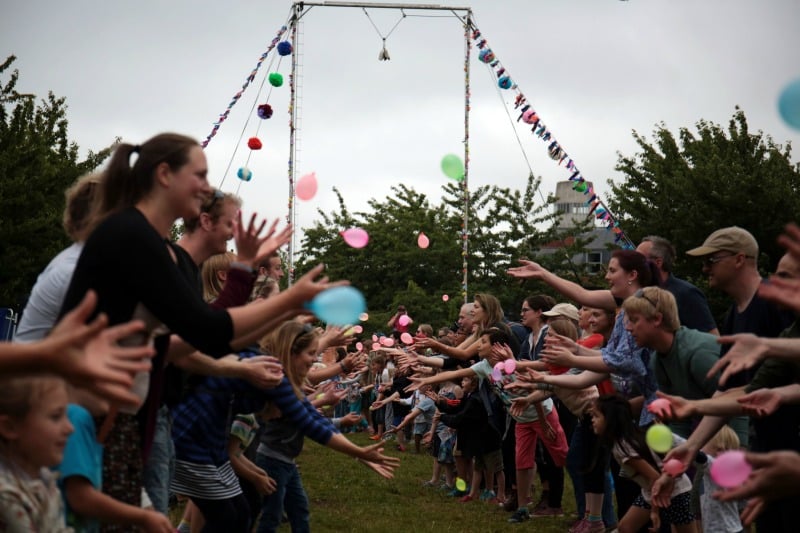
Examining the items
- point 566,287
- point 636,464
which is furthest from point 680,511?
point 566,287

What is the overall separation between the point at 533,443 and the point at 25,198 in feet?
54.9

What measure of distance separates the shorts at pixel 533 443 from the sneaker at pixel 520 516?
403 mm

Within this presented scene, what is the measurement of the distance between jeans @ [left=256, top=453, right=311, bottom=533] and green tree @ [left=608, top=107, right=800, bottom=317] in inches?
647

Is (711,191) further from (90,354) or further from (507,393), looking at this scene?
(90,354)

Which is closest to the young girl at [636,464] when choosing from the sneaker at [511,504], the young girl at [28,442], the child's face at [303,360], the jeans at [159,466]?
the child's face at [303,360]

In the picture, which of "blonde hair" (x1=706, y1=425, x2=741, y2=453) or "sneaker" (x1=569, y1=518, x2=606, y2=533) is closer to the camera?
"blonde hair" (x1=706, y1=425, x2=741, y2=453)

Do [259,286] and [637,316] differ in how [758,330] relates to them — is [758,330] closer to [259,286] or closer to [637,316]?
[637,316]

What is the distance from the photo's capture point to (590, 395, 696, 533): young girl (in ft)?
18.9

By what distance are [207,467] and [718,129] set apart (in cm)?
2220

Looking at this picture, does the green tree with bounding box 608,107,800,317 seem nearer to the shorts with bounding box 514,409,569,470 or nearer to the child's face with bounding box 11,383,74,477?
the shorts with bounding box 514,409,569,470

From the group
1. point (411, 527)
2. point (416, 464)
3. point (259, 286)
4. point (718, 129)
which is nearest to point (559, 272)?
point (718, 129)

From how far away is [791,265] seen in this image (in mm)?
3963

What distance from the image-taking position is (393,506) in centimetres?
968

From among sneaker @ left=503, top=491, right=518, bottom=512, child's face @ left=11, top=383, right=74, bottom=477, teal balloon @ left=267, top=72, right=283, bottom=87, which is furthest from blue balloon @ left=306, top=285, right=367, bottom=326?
teal balloon @ left=267, top=72, right=283, bottom=87
